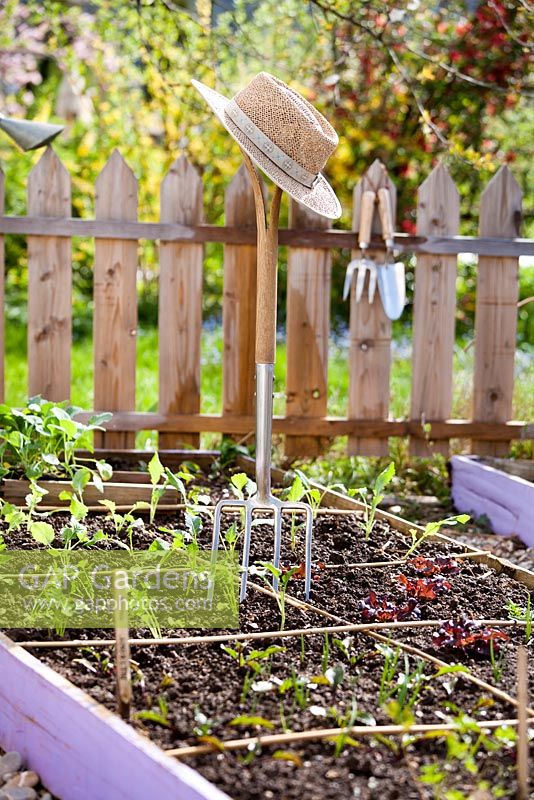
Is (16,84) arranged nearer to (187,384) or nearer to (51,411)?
(187,384)

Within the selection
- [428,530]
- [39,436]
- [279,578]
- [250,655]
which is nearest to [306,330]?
[39,436]

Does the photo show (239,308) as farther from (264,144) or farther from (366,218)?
(264,144)

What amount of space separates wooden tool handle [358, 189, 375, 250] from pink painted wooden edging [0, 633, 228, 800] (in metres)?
2.75

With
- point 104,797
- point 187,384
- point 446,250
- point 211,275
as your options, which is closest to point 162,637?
point 104,797

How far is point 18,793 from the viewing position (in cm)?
201

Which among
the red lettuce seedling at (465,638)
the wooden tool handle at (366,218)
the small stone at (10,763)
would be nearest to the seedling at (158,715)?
the small stone at (10,763)

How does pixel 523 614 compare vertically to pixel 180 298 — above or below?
below

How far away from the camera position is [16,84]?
444 inches

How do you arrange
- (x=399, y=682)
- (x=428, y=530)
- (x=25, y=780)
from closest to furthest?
(x=25, y=780)
(x=399, y=682)
(x=428, y=530)

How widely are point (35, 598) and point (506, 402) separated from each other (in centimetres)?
290

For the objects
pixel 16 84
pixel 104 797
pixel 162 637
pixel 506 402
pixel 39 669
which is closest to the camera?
pixel 104 797

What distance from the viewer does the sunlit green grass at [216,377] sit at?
5359 millimetres

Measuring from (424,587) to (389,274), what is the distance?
2.23 meters

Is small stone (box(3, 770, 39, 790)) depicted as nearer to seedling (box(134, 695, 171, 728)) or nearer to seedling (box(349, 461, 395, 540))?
seedling (box(134, 695, 171, 728))
